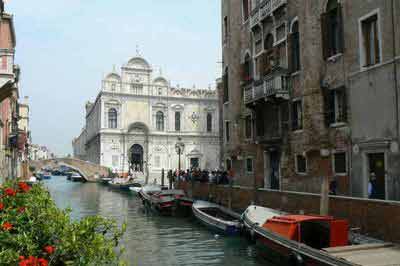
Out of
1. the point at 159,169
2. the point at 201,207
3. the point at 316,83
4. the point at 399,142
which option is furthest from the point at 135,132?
the point at 399,142

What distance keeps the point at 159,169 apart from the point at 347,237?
44999mm

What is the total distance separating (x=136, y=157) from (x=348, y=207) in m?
44.2

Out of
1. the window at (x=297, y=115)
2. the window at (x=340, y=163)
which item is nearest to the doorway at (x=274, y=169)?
the window at (x=297, y=115)

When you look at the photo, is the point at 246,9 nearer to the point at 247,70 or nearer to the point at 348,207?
the point at 247,70

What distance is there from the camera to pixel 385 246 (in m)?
8.71

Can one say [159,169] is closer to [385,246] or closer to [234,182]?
[234,182]

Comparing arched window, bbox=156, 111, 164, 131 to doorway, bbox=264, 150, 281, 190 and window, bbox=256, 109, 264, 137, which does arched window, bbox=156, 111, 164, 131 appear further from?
doorway, bbox=264, 150, 281, 190

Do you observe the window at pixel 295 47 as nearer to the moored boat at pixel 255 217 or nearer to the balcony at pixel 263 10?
the balcony at pixel 263 10

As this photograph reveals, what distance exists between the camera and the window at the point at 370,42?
478 inches

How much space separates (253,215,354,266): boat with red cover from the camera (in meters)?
8.88

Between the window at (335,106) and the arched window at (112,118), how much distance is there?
4063 cm

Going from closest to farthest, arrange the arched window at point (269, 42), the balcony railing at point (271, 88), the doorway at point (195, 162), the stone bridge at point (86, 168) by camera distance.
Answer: the balcony railing at point (271, 88) < the arched window at point (269, 42) < the stone bridge at point (86, 168) < the doorway at point (195, 162)

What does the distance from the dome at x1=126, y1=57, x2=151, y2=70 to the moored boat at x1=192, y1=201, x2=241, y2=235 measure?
38090 millimetres

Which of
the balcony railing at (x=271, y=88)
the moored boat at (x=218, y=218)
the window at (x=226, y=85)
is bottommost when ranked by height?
the moored boat at (x=218, y=218)
